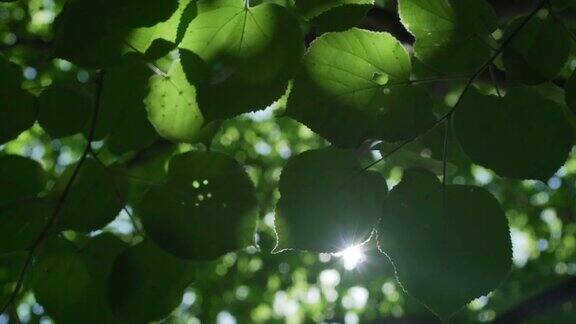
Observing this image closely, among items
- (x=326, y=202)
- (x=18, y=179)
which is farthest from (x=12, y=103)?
(x=326, y=202)

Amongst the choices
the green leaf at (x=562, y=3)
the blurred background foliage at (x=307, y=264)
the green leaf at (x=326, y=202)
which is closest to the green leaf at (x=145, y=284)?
the green leaf at (x=326, y=202)

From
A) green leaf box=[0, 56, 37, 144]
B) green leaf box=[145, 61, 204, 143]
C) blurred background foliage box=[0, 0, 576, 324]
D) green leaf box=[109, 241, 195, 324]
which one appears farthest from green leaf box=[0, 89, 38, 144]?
blurred background foliage box=[0, 0, 576, 324]

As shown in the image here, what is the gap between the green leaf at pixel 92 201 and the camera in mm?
1276

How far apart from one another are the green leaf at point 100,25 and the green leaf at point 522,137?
545 mm

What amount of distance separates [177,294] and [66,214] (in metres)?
0.30

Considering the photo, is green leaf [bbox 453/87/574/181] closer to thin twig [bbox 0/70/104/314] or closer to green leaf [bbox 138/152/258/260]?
green leaf [bbox 138/152/258/260]

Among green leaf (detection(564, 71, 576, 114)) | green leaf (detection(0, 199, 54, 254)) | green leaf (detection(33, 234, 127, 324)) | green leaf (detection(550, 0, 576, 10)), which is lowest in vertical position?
green leaf (detection(33, 234, 127, 324))

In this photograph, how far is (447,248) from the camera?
0.99 meters

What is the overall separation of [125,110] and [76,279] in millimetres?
403

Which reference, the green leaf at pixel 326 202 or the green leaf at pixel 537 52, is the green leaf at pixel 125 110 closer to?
the green leaf at pixel 326 202

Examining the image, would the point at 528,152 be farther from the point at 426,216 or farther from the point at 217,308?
the point at 217,308

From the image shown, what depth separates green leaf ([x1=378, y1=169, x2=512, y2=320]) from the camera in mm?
973

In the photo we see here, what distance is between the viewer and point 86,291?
1363mm

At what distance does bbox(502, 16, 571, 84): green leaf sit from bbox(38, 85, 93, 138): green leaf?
872mm
